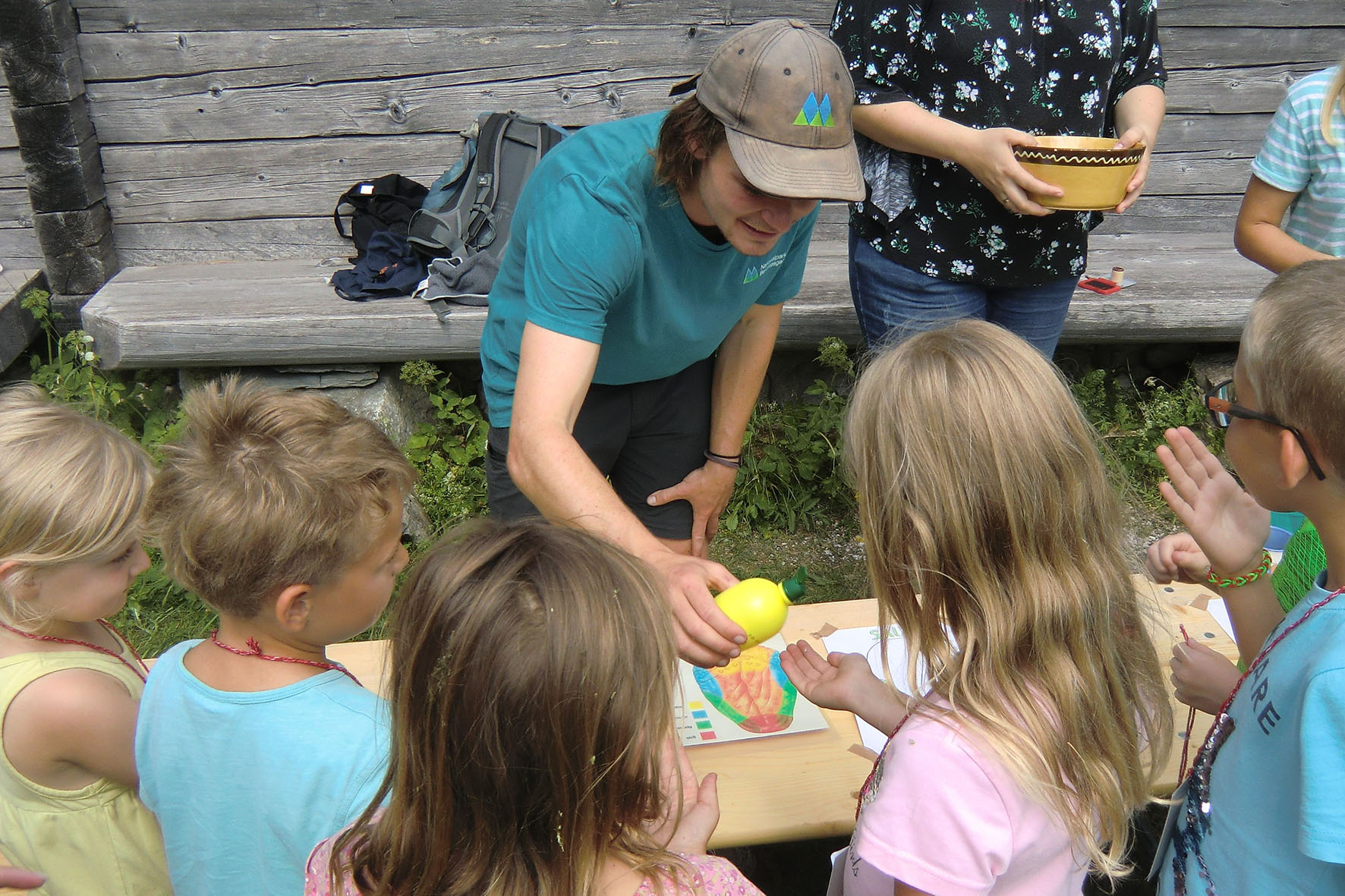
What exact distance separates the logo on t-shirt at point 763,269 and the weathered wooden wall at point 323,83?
2134mm

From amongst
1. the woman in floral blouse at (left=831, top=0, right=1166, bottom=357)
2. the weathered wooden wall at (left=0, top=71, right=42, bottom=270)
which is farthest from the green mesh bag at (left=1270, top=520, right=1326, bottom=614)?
the weathered wooden wall at (left=0, top=71, right=42, bottom=270)

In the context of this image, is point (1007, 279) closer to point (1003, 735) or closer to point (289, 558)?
point (1003, 735)

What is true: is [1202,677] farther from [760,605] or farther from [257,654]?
[257,654]

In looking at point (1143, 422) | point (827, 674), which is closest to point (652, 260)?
point (827, 674)

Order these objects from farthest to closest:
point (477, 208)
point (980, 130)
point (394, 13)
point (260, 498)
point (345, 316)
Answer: point (394, 13) < point (477, 208) < point (345, 316) < point (980, 130) < point (260, 498)

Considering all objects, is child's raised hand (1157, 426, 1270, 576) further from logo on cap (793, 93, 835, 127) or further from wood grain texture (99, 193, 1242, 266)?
wood grain texture (99, 193, 1242, 266)

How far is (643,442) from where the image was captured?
2395 millimetres

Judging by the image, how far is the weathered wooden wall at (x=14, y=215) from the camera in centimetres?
409

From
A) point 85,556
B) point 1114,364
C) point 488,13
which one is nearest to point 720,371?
point 85,556

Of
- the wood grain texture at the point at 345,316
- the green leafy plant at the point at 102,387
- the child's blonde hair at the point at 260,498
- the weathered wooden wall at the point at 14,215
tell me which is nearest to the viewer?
the child's blonde hair at the point at 260,498

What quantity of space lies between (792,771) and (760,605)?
0.44 m

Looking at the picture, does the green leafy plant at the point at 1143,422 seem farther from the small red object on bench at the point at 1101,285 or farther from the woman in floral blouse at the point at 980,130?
the woman in floral blouse at the point at 980,130

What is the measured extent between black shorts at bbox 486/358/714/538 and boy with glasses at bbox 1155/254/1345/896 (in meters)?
1.19

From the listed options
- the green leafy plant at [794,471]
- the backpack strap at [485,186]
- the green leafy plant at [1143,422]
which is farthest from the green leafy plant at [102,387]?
the green leafy plant at [1143,422]
